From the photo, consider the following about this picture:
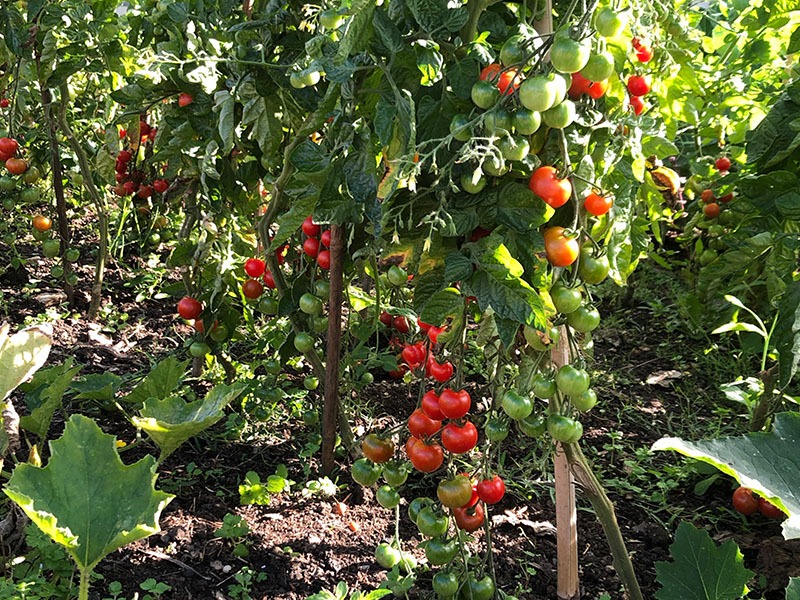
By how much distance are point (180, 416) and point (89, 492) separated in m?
0.39

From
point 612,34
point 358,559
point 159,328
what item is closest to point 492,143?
point 612,34

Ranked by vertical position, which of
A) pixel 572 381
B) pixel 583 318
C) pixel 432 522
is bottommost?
pixel 432 522

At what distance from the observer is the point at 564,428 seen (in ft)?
4.14

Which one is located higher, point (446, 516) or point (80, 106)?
point (80, 106)

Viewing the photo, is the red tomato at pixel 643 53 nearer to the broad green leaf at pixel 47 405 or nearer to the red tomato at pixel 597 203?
the red tomato at pixel 597 203

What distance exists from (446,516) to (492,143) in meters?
0.71

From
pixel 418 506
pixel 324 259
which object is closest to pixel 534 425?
pixel 418 506

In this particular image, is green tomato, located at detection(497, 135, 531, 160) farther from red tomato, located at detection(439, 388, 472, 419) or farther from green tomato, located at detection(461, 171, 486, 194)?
red tomato, located at detection(439, 388, 472, 419)

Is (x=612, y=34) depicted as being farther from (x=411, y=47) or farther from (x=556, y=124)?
(x=411, y=47)

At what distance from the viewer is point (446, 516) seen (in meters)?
1.40

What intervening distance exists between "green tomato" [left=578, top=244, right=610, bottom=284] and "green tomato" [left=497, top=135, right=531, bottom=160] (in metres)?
0.24

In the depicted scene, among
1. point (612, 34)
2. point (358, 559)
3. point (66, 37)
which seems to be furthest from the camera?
point (66, 37)

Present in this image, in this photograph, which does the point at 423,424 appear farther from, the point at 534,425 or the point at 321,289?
the point at 321,289

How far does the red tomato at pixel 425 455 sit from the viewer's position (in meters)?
1.35
